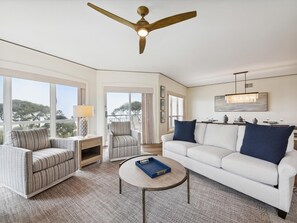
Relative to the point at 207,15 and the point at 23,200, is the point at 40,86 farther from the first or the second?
the point at 207,15

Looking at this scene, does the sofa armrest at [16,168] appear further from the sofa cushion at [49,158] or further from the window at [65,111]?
the window at [65,111]

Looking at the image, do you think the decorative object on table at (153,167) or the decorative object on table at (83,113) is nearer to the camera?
the decorative object on table at (153,167)

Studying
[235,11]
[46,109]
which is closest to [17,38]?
[46,109]

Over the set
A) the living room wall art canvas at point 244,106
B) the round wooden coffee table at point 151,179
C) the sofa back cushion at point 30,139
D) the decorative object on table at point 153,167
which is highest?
the living room wall art canvas at point 244,106

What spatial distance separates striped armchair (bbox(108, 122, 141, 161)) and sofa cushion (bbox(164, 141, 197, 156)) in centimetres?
79

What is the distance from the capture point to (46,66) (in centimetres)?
325

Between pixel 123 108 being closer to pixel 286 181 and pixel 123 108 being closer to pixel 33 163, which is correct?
pixel 33 163

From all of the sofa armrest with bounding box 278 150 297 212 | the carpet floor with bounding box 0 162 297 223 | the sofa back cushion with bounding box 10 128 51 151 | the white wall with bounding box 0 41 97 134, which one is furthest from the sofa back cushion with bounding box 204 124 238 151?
the white wall with bounding box 0 41 97 134

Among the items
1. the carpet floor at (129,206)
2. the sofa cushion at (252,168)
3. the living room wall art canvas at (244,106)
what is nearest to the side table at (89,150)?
the carpet floor at (129,206)

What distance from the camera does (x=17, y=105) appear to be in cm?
289

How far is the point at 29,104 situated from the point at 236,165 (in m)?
3.97

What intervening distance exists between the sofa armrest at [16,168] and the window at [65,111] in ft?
5.22

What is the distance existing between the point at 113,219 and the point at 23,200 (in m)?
1.26

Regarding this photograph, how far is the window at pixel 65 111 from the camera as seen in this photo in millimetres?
3660
